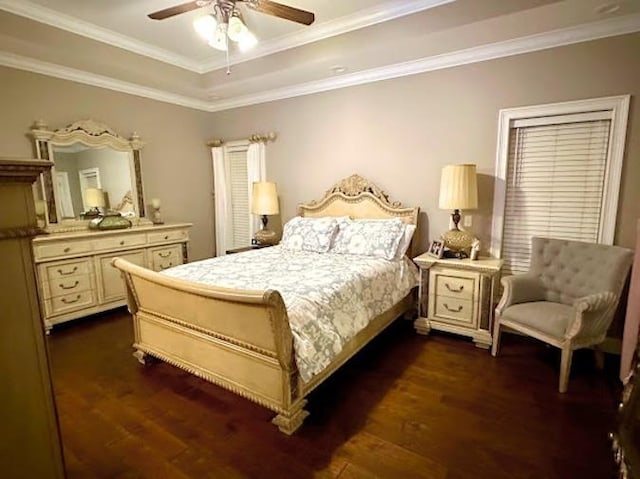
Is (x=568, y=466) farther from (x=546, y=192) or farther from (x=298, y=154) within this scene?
(x=298, y=154)

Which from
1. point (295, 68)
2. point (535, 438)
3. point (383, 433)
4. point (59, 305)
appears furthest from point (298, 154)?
point (535, 438)

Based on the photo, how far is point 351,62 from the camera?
11.2 ft

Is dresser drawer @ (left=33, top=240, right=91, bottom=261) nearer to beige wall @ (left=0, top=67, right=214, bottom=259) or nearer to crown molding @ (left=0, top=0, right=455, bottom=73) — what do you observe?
beige wall @ (left=0, top=67, right=214, bottom=259)

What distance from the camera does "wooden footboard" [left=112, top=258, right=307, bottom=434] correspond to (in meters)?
1.87

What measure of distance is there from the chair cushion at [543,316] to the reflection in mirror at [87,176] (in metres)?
4.35

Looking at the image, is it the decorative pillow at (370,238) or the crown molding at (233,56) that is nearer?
the crown molding at (233,56)

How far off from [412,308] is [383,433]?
1789 mm

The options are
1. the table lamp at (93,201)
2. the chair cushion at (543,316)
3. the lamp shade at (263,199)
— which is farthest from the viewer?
the lamp shade at (263,199)

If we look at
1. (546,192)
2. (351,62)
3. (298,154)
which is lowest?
(546,192)

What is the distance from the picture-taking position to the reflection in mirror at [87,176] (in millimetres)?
3727

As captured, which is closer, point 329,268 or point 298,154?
point 329,268

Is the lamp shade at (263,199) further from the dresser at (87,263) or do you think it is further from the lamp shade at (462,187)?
the lamp shade at (462,187)

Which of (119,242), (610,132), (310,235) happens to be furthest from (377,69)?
(119,242)

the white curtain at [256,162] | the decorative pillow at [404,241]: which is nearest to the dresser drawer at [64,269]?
the white curtain at [256,162]
